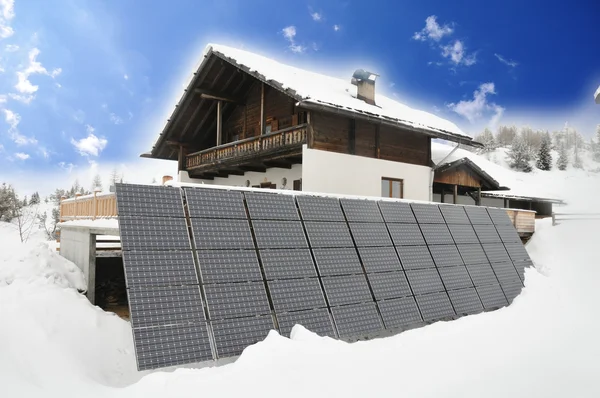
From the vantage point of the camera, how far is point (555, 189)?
109 ft

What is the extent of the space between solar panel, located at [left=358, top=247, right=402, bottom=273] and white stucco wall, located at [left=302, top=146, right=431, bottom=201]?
8178mm

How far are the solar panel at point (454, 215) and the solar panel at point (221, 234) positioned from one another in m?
6.03

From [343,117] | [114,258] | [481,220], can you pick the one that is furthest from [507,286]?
[114,258]

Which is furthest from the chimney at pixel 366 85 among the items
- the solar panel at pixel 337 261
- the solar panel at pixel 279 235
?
the solar panel at pixel 279 235

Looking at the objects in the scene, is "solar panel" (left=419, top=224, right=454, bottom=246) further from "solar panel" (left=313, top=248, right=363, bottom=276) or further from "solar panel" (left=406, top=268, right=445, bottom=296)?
"solar panel" (left=313, top=248, right=363, bottom=276)

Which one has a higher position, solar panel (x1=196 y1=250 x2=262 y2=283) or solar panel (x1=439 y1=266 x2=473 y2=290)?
solar panel (x1=196 y1=250 x2=262 y2=283)

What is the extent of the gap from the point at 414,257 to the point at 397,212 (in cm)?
136

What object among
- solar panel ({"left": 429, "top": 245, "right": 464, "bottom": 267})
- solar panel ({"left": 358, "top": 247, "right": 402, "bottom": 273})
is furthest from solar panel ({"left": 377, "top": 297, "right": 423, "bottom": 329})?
solar panel ({"left": 429, "top": 245, "right": 464, "bottom": 267})

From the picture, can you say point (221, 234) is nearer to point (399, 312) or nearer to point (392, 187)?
Result: point (399, 312)

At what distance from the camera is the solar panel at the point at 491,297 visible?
8.74 m

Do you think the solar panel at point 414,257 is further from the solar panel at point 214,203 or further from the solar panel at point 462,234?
the solar panel at point 214,203

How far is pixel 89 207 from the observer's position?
44.9ft

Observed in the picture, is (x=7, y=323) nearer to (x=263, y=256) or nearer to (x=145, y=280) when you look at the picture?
A: (x=145, y=280)

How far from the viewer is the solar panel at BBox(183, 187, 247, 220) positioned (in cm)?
687
